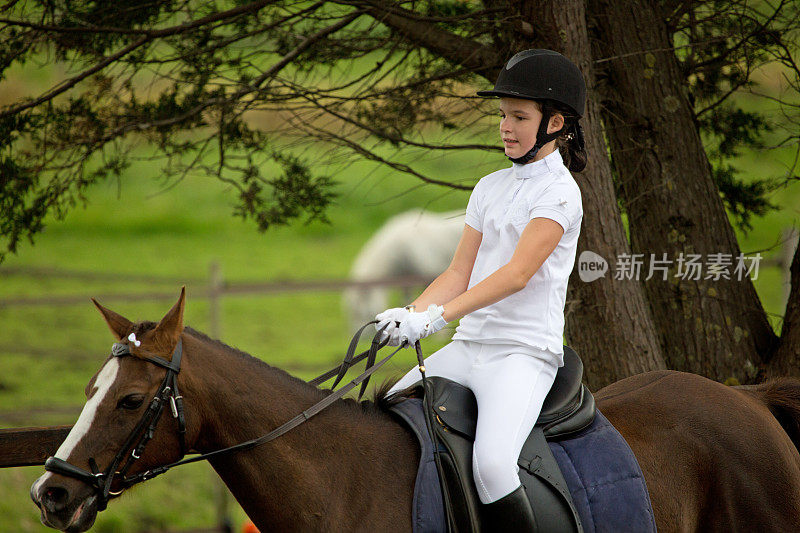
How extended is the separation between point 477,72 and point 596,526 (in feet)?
7.97

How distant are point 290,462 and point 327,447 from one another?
4.6 inches

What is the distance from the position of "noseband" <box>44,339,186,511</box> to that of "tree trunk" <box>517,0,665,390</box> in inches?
86.4

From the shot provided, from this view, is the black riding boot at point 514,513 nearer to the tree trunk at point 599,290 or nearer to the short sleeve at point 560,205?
the short sleeve at point 560,205

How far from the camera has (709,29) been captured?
4.31m

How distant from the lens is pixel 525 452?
2289mm

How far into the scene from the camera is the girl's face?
247 centimetres

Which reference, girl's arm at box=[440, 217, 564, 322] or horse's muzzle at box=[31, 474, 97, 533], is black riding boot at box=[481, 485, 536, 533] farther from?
horse's muzzle at box=[31, 474, 97, 533]

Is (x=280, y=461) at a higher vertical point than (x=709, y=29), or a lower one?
lower

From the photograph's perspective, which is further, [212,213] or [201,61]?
[212,213]

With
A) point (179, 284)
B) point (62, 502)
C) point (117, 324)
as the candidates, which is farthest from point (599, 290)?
point (179, 284)

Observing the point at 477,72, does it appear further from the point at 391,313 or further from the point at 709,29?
the point at 391,313

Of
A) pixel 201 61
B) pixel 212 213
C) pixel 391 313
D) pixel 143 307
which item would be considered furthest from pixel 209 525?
pixel 212 213

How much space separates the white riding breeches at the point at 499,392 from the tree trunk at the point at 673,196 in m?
1.86

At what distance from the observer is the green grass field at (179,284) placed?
266 inches
